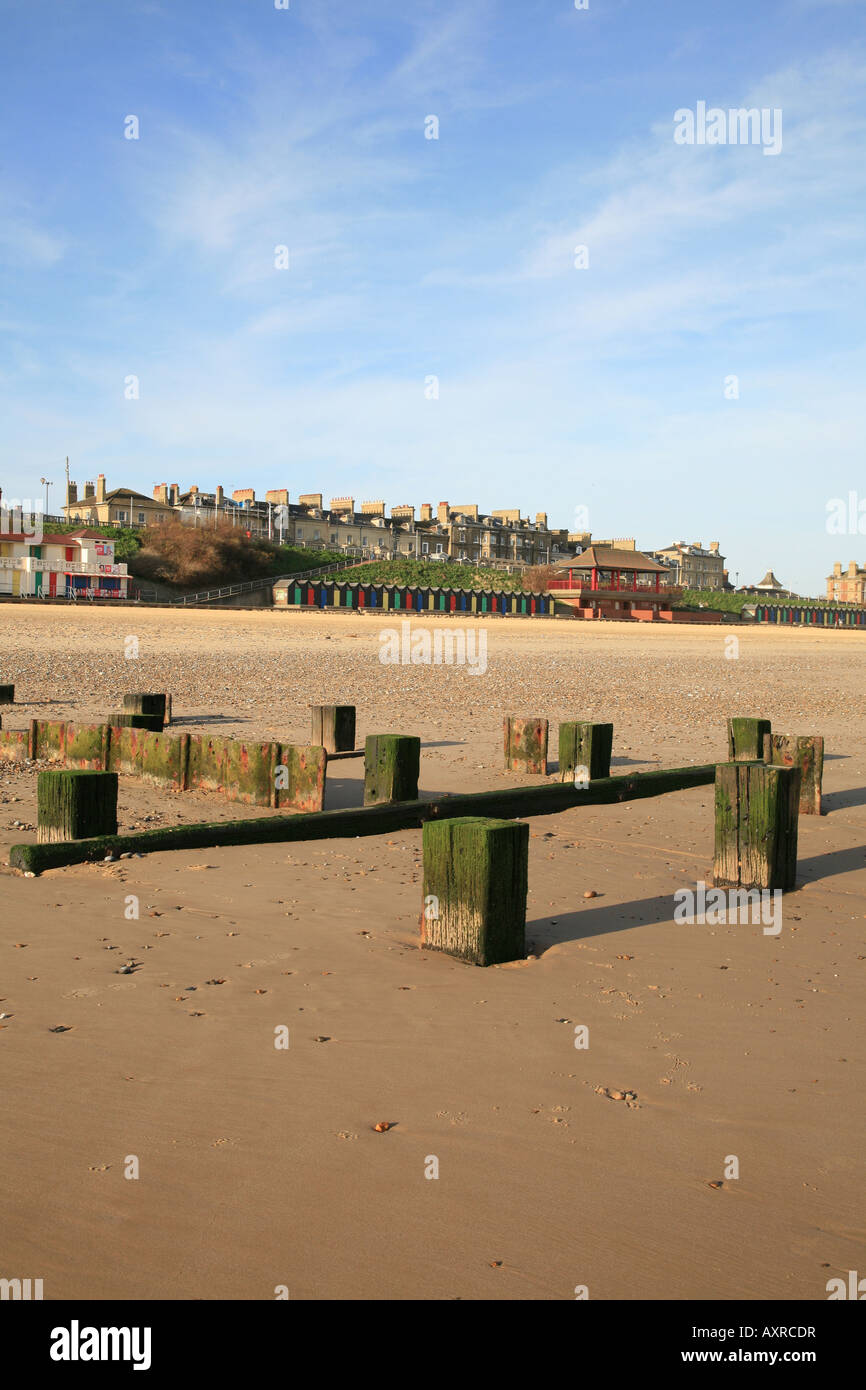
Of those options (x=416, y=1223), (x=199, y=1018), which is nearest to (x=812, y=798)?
(x=199, y=1018)

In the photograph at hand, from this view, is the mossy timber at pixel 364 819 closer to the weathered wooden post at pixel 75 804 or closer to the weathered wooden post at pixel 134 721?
the weathered wooden post at pixel 75 804

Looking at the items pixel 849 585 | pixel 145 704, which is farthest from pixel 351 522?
pixel 145 704

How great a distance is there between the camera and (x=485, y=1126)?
3.76 metres

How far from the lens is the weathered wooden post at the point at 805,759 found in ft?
31.6

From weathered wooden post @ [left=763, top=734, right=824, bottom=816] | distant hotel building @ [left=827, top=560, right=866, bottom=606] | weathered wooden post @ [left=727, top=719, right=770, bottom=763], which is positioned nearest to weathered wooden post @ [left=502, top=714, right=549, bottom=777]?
weathered wooden post @ [left=727, top=719, right=770, bottom=763]

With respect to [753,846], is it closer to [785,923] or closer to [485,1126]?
[785,923]

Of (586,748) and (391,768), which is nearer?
(391,768)

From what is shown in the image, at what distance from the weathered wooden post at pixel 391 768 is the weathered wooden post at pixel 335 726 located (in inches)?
92.7

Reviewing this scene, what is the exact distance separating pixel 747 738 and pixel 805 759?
1.18m

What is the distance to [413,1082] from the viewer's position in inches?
161

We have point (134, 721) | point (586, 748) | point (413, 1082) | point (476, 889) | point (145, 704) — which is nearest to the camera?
point (413, 1082)

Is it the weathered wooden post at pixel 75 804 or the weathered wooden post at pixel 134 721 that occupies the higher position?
the weathered wooden post at pixel 134 721

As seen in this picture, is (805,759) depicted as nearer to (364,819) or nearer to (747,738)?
(747,738)

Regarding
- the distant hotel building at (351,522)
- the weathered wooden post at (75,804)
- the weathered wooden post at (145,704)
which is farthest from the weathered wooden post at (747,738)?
the distant hotel building at (351,522)
